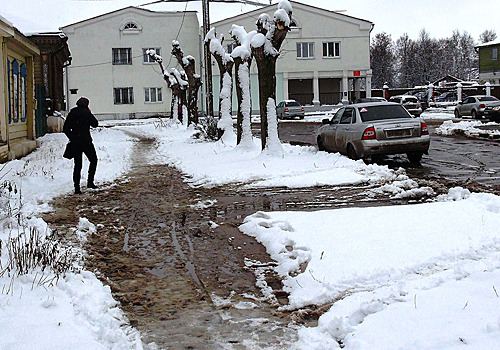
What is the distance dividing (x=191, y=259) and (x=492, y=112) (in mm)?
31807

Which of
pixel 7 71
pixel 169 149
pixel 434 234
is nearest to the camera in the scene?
pixel 434 234

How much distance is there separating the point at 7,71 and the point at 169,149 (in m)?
7.15

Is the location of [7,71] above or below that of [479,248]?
above

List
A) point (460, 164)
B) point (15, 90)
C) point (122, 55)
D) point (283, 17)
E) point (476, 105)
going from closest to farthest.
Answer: point (460, 164), point (283, 17), point (15, 90), point (476, 105), point (122, 55)

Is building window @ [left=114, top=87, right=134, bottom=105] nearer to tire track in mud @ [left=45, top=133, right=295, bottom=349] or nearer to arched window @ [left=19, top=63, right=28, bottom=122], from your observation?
arched window @ [left=19, top=63, right=28, bottom=122]

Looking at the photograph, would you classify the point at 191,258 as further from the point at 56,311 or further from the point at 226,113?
the point at 226,113

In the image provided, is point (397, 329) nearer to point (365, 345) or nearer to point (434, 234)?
point (365, 345)

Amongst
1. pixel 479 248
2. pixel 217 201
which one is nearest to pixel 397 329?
pixel 479 248

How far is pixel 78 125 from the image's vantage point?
11148mm

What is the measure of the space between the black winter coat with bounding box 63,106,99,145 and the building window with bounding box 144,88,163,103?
44.6 metres

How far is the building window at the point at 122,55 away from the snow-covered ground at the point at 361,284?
46.7 meters

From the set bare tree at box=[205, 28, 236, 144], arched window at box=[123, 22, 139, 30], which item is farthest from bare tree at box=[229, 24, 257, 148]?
arched window at box=[123, 22, 139, 30]

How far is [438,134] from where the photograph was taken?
23625 mm

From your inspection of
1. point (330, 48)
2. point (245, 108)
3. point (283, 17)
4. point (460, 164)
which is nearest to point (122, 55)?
point (330, 48)
